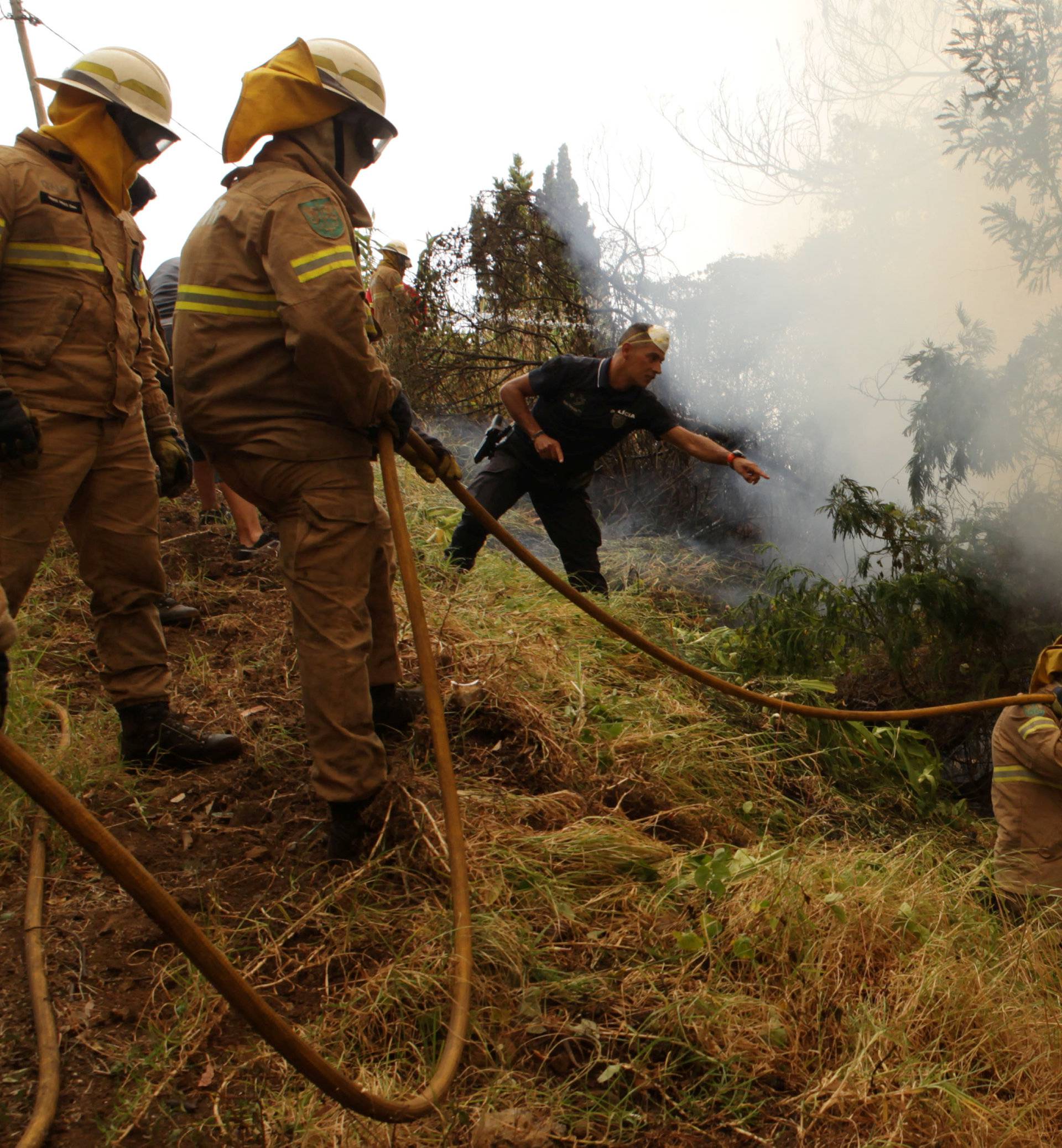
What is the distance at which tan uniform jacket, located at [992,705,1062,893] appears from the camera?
11.8 feet

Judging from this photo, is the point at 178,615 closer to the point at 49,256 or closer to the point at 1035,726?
the point at 49,256

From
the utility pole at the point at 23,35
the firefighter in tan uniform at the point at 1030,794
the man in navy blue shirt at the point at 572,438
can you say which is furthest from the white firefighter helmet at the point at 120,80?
the utility pole at the point at 23,35

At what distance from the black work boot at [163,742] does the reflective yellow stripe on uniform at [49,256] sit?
1.28 m

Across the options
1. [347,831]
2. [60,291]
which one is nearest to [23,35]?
[60,291]

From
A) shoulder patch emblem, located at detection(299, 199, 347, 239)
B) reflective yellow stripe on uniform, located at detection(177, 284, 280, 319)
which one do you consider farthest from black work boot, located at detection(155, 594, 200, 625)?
shoulder patch emblem, located at detection(299, 199, 347, 239)

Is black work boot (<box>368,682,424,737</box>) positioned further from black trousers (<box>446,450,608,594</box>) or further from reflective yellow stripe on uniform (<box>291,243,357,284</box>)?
black trousers (<box>446,450,608,594</box>)

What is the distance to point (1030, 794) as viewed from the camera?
3.71 metres

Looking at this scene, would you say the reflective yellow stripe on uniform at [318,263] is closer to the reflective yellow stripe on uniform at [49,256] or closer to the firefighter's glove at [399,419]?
the firefighter's glove at [399,419]

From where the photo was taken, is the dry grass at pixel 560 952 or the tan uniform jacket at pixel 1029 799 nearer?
the dry grass at pixel 560 952

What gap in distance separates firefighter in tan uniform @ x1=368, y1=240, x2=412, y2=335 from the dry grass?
4.84 meters

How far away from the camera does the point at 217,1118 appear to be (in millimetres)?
1781

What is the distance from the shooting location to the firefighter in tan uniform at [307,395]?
234 centimetres

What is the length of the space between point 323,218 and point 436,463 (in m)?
0.71

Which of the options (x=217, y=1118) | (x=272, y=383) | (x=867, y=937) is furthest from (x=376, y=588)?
(x=867, y=937)
